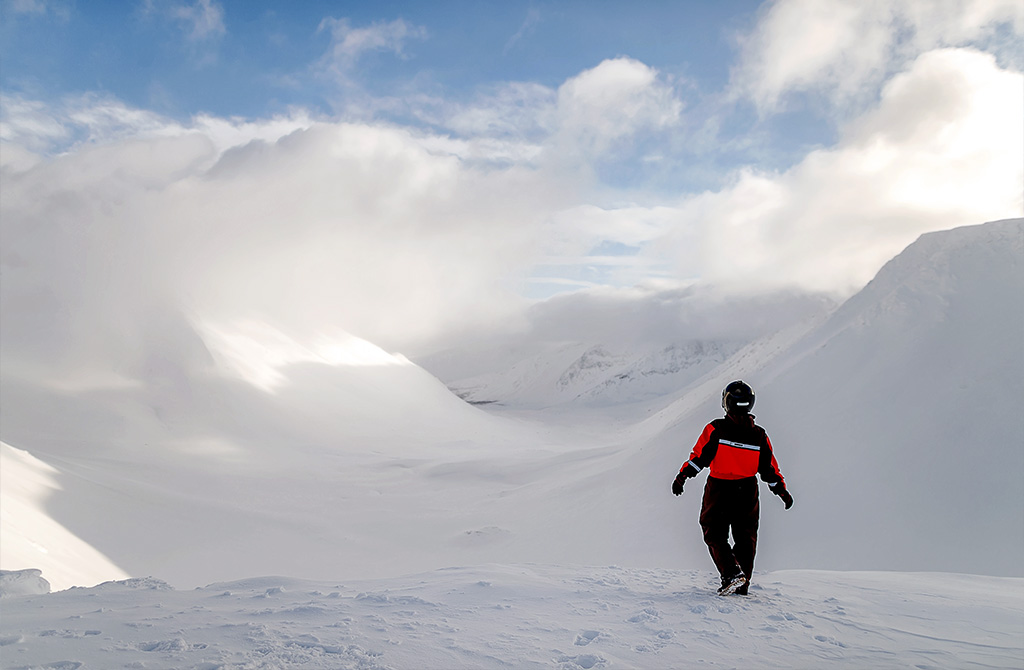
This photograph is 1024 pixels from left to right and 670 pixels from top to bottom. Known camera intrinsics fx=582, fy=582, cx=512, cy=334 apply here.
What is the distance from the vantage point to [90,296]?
40219 mm

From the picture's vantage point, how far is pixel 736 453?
16.3ft

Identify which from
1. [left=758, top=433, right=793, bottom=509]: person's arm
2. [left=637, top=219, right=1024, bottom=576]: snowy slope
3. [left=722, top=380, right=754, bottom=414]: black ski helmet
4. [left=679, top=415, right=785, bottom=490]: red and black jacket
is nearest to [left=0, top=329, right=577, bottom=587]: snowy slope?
[left=637, top=219, right=1024, bottom=576]: snowy slope

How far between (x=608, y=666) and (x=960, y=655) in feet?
7.48

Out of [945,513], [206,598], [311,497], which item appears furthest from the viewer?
[311,497]

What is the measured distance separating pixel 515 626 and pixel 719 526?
6.64 feet

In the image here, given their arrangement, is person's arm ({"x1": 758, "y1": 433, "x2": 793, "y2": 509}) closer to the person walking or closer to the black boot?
the person walking

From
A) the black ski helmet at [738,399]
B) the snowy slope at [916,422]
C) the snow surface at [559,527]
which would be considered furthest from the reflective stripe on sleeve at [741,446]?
the snowy slope at [916,422]

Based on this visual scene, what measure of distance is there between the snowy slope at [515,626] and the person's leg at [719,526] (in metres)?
0.31

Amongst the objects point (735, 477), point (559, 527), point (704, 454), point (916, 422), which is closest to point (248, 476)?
point (559, 527)

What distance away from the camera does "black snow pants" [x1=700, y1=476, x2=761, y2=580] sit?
16.5ft

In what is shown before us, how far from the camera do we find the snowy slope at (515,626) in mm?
3590

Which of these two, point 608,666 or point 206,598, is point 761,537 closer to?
point 608,666

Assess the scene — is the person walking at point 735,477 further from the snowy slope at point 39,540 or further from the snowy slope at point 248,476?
the snowy slope at point 248,476

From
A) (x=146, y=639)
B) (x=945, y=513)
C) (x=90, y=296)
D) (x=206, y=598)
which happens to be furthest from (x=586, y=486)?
(x=90, y=296)
